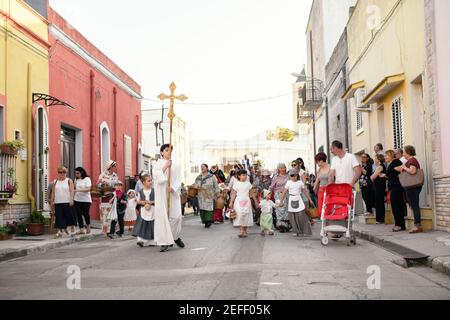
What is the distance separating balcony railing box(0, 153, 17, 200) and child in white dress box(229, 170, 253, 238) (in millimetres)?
4981

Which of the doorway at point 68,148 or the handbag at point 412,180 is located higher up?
the doorway at point 68,148

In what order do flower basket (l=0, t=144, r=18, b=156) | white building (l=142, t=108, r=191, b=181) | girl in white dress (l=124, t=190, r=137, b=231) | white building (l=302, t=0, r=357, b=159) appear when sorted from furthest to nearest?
white building (l=142, t=108, r=191, b=181) → white building (l=302, t=0, r=357, b=159) → girl in white dress (l=124, t=190, r=137, b=231) → flower basket (l=0, t=144, r=18, b=156)

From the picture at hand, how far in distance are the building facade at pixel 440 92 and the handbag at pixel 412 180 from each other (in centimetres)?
45

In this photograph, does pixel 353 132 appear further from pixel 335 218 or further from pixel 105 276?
pixel 105 276

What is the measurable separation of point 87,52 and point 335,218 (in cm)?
1316

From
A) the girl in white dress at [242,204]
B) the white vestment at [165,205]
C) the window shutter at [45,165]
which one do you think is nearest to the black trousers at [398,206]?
the girl in white dress at [242,204]

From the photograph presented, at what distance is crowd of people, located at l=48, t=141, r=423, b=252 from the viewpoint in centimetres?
1162

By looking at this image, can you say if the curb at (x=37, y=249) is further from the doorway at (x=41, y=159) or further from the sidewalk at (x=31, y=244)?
the doorway at (x=41, y=159)

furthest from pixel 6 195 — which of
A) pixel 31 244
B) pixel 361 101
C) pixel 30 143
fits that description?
pixel 361 101

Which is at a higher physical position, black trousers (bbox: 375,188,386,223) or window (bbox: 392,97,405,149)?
window (bbox: 392,97,405,149)

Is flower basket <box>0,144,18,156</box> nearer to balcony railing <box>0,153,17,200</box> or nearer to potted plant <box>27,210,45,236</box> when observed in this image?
balcony railing <box>0,153,17,200</box>

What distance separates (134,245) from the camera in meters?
12.9

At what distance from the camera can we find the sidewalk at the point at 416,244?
871cm

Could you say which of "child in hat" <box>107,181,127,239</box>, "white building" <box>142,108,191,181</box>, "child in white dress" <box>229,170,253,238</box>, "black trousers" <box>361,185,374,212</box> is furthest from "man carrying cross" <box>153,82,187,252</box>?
"white building" <box>142,108,191,181</box>
